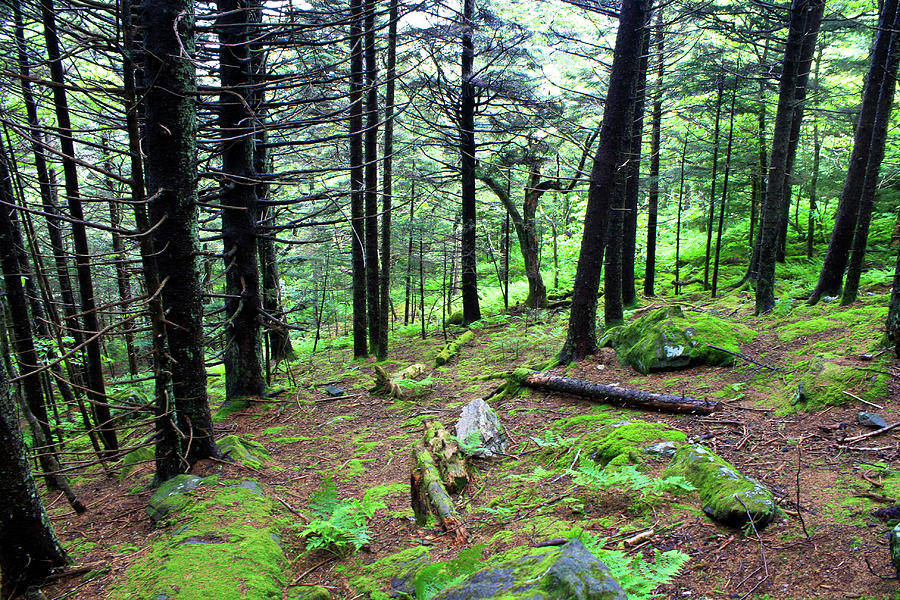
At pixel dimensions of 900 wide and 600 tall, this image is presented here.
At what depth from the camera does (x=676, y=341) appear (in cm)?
766

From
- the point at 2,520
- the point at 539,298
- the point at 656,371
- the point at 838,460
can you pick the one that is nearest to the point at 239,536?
the point at 2,520

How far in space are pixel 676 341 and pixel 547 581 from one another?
22.0 ft

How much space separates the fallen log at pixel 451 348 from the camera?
12.4 meters

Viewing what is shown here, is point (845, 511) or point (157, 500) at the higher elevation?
point (845, 511)

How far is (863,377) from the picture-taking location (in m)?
5.02

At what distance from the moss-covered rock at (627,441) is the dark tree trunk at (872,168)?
7.51 metres

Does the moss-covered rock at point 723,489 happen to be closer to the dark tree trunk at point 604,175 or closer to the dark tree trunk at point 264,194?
the dark tree trunk at point 604,175

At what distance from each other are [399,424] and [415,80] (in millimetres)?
11872

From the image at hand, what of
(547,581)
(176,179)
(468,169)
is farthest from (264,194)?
(547,581)

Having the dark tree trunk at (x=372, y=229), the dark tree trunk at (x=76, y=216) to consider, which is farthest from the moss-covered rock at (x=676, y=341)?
the dark tree trunk at (x=76, y=216)

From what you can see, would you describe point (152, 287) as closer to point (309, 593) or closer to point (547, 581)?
point (309, 593)

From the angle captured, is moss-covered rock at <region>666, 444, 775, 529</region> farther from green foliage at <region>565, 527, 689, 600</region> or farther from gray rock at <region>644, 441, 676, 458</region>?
green foliage at <region>565, 527, 689, 600</region>

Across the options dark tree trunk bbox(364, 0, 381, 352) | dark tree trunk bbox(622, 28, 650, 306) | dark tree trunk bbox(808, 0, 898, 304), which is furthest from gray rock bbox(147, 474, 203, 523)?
dark tree trunk bbox(808, 0, 898, 304)

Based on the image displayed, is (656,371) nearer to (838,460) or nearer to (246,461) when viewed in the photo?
(838,460)
